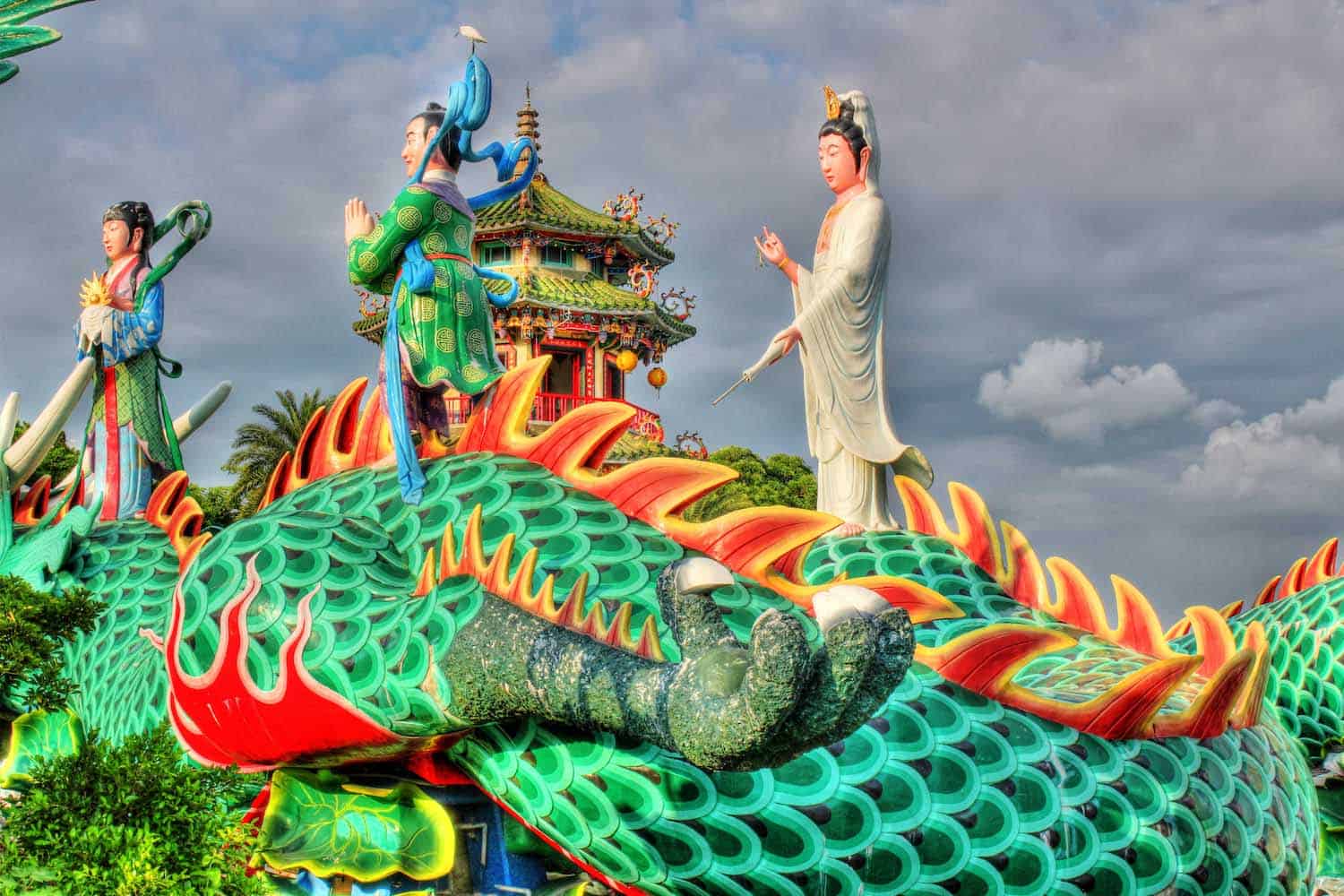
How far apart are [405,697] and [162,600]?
8.42ft

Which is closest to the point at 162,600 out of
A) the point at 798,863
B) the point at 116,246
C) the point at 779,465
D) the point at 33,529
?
the point at 33,529

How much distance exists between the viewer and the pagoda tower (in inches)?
776

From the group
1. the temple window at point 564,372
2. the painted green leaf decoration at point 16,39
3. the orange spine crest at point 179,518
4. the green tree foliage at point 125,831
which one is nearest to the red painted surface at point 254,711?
the green tree foliage at point 125,831

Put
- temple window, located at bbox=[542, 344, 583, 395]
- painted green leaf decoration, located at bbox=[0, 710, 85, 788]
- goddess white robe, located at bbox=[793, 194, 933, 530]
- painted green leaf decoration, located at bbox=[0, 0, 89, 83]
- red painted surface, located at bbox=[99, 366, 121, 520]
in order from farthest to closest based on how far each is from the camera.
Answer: temple window, located at bbox=[542, 344, 583, 395] → red painted surface, located at bbox=[99, 366, 121, 520] → painted green leaf decoration, located at bbox=[0, 710, 85, 788] → goddess white robe, located at bbox=[793, 194, 933, 530] → painted green leaf decoration, located at bbox=[0, 0, 89, 83]

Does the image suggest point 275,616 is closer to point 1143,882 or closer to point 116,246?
point 1143,882

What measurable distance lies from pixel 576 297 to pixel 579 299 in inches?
2.9

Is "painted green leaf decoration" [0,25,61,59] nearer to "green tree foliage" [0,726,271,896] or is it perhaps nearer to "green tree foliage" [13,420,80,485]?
"green tree foliage" [0,726,271,896]

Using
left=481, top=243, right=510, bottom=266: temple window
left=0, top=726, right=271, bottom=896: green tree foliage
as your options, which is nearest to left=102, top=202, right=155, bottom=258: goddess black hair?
left=0, top=726, right=271, bottom=896: green tree foliage

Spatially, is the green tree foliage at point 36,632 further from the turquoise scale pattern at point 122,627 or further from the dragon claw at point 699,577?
the dragon claw at point 699,577

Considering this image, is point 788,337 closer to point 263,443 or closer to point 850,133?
point 850,133

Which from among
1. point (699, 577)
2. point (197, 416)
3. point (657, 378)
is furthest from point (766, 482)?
point (699, 577)

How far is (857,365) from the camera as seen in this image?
6410mm

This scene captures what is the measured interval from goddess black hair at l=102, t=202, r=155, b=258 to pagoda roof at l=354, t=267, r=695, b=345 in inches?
417

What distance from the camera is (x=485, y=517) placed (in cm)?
477
